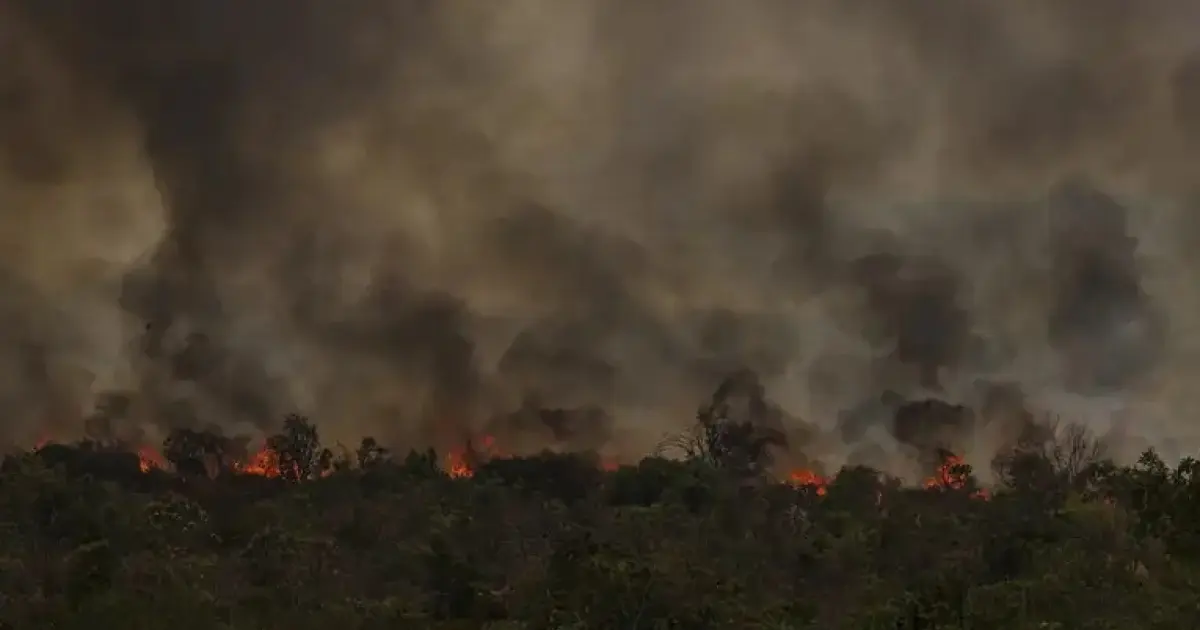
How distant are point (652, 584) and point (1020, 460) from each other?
283 ft

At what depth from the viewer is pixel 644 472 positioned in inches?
4444

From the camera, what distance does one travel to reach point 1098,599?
3788 centimetres

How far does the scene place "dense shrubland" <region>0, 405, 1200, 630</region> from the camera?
4022 centimetres

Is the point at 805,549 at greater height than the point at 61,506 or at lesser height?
lesser

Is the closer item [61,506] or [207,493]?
[61,506]

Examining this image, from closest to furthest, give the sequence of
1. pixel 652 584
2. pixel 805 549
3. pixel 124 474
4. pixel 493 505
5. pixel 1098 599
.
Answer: pixel 1098 599 < pixel 652 584 < pixel 805 549 < pixel 493 505 < pixel 124 474

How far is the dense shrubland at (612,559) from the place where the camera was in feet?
132

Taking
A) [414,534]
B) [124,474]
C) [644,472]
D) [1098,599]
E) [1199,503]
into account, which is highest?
[124,474]

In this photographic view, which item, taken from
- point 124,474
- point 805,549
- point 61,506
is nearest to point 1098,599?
point 805,549

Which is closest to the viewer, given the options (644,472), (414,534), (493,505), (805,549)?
(805,549)

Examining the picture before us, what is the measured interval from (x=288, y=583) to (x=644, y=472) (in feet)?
209

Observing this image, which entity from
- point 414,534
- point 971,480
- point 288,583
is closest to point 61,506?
point 414,534

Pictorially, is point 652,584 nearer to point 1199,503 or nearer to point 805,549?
point 1199,503

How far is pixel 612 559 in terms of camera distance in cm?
4228
